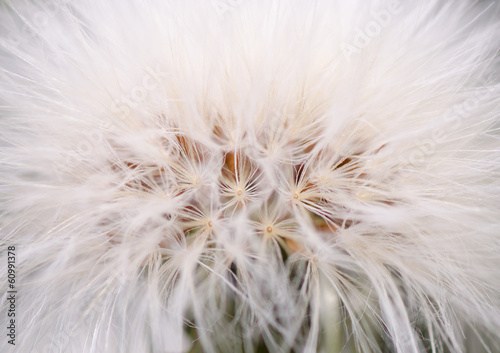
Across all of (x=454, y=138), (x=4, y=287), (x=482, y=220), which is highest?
(x=454, y=138)

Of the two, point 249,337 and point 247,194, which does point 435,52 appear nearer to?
point 247,194

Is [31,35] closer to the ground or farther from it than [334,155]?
farther from it

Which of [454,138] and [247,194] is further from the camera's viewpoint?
[454,138]

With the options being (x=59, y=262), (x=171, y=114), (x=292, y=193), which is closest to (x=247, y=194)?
(x=292, y=193)

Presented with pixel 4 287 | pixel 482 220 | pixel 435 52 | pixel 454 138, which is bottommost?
pixel 4 287

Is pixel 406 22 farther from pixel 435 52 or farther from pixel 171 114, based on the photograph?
pixel 171 114

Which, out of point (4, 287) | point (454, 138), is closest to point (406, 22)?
point (454, 138)
